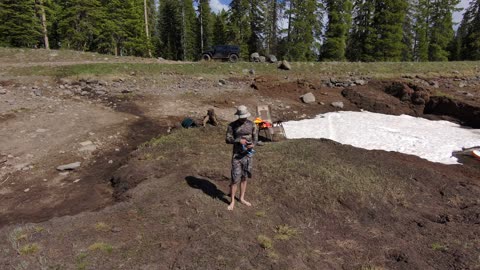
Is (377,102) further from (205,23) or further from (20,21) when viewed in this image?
(205,23)

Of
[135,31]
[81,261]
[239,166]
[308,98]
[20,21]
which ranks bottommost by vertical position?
[81,261]

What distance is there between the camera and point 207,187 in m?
7.89

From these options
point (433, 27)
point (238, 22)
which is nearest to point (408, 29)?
point (433, 27)

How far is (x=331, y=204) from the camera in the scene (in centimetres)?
749

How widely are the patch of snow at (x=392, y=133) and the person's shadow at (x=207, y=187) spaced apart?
270 inches

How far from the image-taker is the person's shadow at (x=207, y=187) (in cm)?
746

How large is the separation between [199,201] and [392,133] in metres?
10.7

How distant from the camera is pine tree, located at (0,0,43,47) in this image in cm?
3012

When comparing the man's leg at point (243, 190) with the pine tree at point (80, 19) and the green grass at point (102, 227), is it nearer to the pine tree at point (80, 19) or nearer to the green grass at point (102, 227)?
the green grass at point (102, 227)

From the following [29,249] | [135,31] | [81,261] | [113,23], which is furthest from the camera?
[135,31]

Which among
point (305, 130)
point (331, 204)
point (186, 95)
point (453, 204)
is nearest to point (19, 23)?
point (186, 95)

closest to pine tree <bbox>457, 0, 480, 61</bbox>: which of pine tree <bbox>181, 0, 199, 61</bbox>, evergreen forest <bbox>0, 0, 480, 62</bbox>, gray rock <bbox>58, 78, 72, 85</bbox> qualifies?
evergreen forest <bbox>0, 0, 480, 62</bbox>

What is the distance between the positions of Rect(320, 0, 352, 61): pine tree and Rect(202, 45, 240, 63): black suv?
53.2ft

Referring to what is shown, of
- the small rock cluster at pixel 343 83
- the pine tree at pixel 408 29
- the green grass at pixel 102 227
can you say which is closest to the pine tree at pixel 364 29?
the pine tree at pixel 408 29
